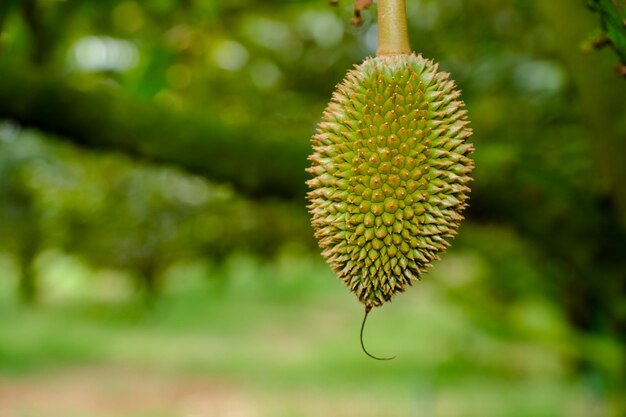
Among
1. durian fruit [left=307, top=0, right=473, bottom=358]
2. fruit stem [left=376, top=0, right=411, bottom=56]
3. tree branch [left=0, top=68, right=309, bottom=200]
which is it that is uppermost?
tree branch [left=0, top=68, right=309, bottom=200]

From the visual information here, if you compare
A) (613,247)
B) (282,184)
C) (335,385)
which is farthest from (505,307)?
(282,184)

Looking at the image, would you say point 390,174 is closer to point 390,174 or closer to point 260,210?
point 390,174

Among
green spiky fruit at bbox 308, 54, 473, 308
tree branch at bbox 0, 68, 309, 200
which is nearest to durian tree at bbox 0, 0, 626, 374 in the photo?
tree branch at bbox 0, 68, 309, 200

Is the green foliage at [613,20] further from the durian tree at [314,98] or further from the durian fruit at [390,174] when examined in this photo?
the durian tree at [314,98]

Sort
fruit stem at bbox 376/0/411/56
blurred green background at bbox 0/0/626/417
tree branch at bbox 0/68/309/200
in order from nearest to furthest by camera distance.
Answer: fruit stem at bbox 376/0/411/56
tree branch at bbox 0/68/309/200
blurred green background at bbox 0/0/626/417

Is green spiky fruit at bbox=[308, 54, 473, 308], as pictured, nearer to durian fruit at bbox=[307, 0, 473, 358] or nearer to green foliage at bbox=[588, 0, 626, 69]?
durian fruit at bbox=[307, 0, 473, 358]

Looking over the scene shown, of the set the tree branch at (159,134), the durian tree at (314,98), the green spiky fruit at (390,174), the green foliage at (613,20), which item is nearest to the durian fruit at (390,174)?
the green spiky fruit at (390,174)

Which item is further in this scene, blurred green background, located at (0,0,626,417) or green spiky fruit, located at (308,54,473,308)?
blurred green background, located at (0,0,626,417)
